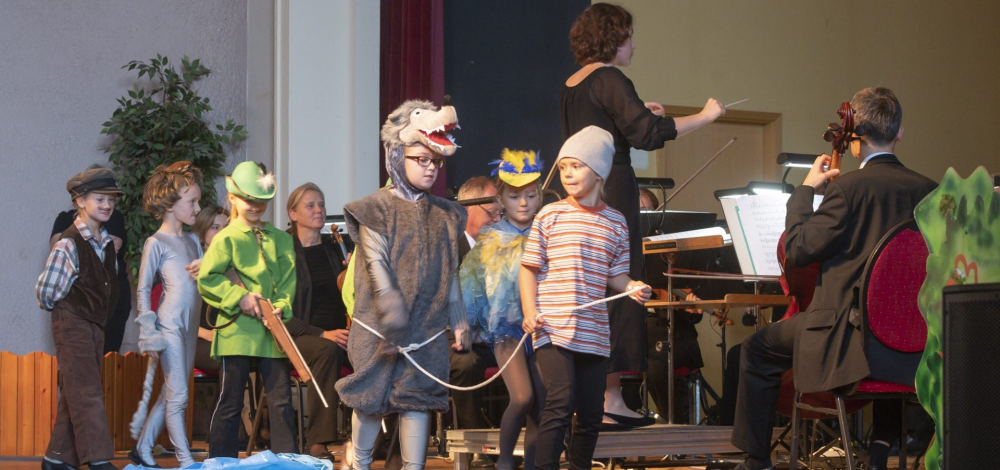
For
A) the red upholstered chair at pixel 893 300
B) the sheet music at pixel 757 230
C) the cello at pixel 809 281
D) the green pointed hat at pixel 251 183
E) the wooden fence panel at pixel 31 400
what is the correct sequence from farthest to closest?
the wooden fence panel at pixel 31 400 < the sheet music at pixel 757 230 < the green pointed hat at pixel 251 183 < the cello at pixel 809 281 < the red upholstered chair at pixel 893 300

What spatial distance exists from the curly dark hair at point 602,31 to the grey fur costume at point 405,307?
1013mm

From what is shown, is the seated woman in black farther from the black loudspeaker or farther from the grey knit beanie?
the black loudspeaker

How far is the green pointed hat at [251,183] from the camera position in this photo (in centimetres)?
381

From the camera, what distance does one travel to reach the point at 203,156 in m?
6.50

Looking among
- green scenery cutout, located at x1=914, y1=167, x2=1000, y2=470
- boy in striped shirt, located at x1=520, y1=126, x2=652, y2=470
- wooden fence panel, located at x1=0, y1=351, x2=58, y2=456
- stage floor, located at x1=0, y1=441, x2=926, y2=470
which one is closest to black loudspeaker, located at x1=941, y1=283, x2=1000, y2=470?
green scenery cutout, located at x1=914, y1=167, x2=1000, y2=470

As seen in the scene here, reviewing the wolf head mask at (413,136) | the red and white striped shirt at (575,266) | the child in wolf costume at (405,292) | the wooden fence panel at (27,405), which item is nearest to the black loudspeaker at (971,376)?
the red and white striped shirt at (575,266)

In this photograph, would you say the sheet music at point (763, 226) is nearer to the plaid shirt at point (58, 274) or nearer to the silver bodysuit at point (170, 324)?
the silver bodysuit at point (170, 324)

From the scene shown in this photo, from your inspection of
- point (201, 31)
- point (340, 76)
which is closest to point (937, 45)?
point (340, 76)

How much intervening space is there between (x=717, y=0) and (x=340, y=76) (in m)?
3.03

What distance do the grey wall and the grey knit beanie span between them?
430 centimetres

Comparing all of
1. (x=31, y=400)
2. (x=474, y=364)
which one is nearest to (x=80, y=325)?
(x=31, y=400)

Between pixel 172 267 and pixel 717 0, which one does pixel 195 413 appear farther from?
pixel 717 0

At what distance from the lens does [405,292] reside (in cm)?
296

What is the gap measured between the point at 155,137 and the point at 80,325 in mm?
2631
